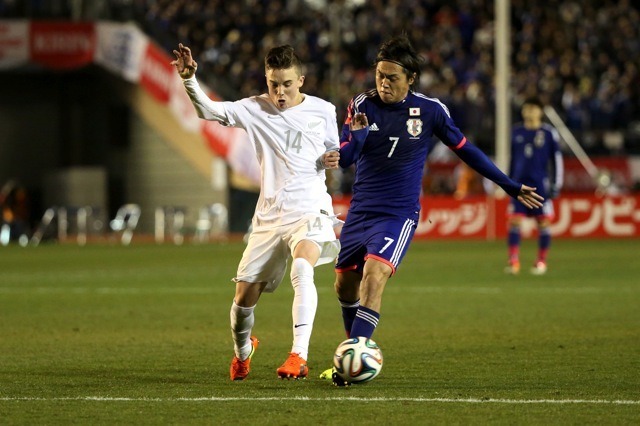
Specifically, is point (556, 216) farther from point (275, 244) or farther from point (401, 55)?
point (275, 244)

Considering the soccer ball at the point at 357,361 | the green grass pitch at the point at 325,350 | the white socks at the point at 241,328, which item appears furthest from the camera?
the white socks at the point at 241,328

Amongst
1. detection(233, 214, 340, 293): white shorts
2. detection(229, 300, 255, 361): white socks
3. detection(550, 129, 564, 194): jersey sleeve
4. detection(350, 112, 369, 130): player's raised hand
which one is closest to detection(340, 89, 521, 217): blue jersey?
detection(350, 112, 369, 130): player's raised hand

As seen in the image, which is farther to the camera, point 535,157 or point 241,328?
point 535,157

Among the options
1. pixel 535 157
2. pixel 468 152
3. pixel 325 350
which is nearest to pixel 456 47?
pixel 535 157

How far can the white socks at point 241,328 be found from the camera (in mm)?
8398

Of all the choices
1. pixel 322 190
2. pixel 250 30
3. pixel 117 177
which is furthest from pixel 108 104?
pixel 322 190

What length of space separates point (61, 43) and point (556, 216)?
1205 cm

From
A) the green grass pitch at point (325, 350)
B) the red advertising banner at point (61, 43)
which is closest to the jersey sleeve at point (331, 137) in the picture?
the green grass pitch at point (325, 350)

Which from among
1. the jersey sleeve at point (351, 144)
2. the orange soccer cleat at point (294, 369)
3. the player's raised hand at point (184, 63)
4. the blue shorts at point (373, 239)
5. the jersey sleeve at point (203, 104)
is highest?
the player's raised hand at point (184, 63)

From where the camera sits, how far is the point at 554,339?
10.8m

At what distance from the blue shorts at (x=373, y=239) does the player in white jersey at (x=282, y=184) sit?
0.37ft

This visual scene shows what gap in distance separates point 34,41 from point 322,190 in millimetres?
23762

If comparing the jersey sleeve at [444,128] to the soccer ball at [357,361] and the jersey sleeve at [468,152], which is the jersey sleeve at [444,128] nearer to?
the jersey sleeve at [468,152]

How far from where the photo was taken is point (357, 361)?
7.80 metres
